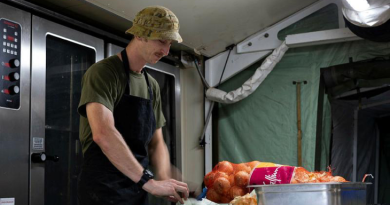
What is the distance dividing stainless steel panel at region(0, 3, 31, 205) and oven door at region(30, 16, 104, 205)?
4cm

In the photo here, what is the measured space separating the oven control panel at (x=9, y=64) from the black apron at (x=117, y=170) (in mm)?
700

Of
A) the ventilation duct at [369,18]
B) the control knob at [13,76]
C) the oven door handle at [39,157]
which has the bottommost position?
the oven door handle at [39,157]

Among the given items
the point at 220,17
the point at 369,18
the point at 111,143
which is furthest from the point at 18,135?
the point at 369,18

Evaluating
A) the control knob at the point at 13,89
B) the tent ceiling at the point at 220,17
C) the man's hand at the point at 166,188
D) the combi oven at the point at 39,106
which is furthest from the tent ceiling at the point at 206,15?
the man's hand at the point at 166,188

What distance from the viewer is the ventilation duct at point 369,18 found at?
3.32m

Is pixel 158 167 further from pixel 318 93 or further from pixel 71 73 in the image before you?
pixel 318 93

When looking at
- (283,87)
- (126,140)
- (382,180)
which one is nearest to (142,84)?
(126,140)

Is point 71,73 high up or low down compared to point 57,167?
up

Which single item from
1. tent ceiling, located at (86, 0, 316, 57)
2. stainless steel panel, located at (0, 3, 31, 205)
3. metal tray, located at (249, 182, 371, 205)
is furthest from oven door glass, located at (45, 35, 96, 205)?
metal tray, located at (249, 182, 371, 205)

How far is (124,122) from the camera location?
7.45 feet

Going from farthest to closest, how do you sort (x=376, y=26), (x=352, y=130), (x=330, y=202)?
(x=352, y=130)
(x=376, y=26)
(x=330, y=202)

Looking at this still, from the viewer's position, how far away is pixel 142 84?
2.41 metres

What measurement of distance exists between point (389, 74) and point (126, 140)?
102 inches

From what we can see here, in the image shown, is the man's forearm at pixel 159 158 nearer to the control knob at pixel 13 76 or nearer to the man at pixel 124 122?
the man at pixel 124 122
